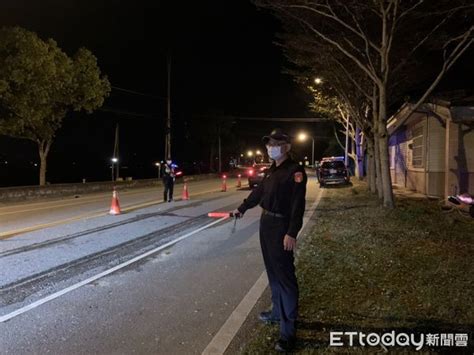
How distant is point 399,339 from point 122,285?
382 cm

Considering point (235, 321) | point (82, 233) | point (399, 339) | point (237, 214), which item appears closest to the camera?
point (399, 339)

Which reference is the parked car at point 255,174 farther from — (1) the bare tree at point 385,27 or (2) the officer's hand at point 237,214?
(2) the officer's hand at point 237,214

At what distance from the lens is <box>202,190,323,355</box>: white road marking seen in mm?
4489

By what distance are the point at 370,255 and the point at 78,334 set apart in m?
4.75

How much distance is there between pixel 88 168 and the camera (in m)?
56.9

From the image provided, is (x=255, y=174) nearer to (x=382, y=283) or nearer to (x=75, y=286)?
(x=75, y=286)

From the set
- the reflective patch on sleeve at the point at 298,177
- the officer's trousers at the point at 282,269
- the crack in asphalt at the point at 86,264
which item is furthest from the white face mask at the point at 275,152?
the crack in asphalt at the point at 86,264

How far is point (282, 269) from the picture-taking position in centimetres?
441

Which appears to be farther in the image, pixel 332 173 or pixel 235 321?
pixel 332 173

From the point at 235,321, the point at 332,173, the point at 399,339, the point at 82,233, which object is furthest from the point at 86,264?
the point at 332,173

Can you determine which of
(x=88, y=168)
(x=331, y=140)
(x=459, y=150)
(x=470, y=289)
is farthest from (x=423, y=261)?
(x=331, y=140)

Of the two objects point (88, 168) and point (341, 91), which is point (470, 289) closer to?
point (341, 91)

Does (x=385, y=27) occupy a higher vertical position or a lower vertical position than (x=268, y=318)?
higher

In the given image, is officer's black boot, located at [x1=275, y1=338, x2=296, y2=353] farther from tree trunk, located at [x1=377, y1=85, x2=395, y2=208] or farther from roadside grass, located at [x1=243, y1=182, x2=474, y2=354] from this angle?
tree trunk, located at [x1=377, y1=85, x2=395, y2=208]
